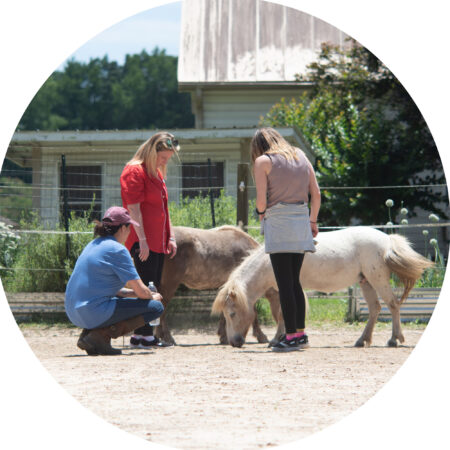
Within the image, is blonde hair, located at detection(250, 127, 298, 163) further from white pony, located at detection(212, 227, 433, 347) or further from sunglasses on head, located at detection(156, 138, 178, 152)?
white pony, located at detection(212, 227, 433, 347)

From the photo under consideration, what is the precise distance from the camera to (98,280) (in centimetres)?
538

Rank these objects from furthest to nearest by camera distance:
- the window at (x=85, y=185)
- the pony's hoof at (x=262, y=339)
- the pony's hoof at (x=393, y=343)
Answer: the window at (x=85, y=185) → the pony's hoof at (x=262, y=339) → the pony's hoof at (x=393, y=343)

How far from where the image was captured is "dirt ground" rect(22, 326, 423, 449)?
354 cm

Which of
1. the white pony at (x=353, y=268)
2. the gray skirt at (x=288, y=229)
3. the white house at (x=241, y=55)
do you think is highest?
the white house at (x=241, y=55)

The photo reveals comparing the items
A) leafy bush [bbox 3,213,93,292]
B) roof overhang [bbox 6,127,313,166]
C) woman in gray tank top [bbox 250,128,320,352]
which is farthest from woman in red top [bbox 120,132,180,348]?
roof overhang [bbox 6,127,313,166]

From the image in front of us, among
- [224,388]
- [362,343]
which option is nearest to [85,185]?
[362,343]

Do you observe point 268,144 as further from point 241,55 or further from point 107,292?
point 241,55

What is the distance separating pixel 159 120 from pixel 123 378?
1708 inches

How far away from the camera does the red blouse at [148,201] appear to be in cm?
604

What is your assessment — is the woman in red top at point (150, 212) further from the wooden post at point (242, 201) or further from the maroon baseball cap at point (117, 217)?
the wooden post at point (242, 201)

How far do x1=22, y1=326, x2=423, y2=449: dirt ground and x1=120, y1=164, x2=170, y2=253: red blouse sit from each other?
3.11 feet

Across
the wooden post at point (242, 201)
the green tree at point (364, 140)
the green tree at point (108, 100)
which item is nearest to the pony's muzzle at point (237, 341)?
the wooden post at point (242, 201)

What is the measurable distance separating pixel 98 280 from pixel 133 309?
14.5 inches

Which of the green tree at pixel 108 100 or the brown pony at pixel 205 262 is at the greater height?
the green tree at pixel 108 100
